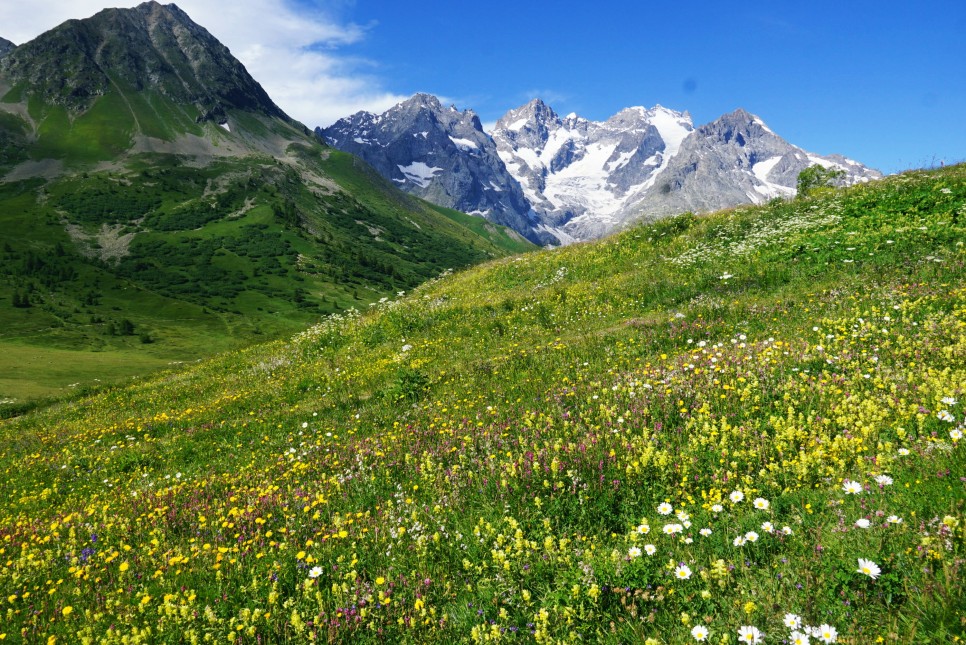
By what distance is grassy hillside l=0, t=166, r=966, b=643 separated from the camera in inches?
145

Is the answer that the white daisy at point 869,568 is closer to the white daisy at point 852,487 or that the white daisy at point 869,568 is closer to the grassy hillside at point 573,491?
the grassy hillside at point 573,491

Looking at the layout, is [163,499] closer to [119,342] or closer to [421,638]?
[421,638]

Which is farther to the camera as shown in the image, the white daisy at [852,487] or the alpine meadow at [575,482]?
the white daisy at [852,487]

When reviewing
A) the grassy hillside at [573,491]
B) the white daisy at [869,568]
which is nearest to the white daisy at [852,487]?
the grassy hillside at [573,491]

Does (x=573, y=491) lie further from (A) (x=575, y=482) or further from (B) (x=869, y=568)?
(B) (x=869, y=568)

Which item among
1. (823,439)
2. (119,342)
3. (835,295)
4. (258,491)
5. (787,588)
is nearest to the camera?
(787,588)

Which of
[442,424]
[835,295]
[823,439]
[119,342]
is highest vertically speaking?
[835,295]

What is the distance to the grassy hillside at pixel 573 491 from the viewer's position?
368cm

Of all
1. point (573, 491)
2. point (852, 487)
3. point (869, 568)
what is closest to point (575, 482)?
point (573, 491)

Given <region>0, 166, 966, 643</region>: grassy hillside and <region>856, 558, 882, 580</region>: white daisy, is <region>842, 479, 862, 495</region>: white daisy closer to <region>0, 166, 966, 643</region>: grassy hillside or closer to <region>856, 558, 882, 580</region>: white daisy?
<region>0, 166, 966, 643</region>: grassy hillside

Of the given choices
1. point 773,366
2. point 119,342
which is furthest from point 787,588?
point 119,342

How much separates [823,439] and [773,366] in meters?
2.78

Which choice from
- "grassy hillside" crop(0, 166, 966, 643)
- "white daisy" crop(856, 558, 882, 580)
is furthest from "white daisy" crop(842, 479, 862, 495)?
"white daisy" crop(856, 558, 882, 580)

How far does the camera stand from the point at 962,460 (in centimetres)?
408
